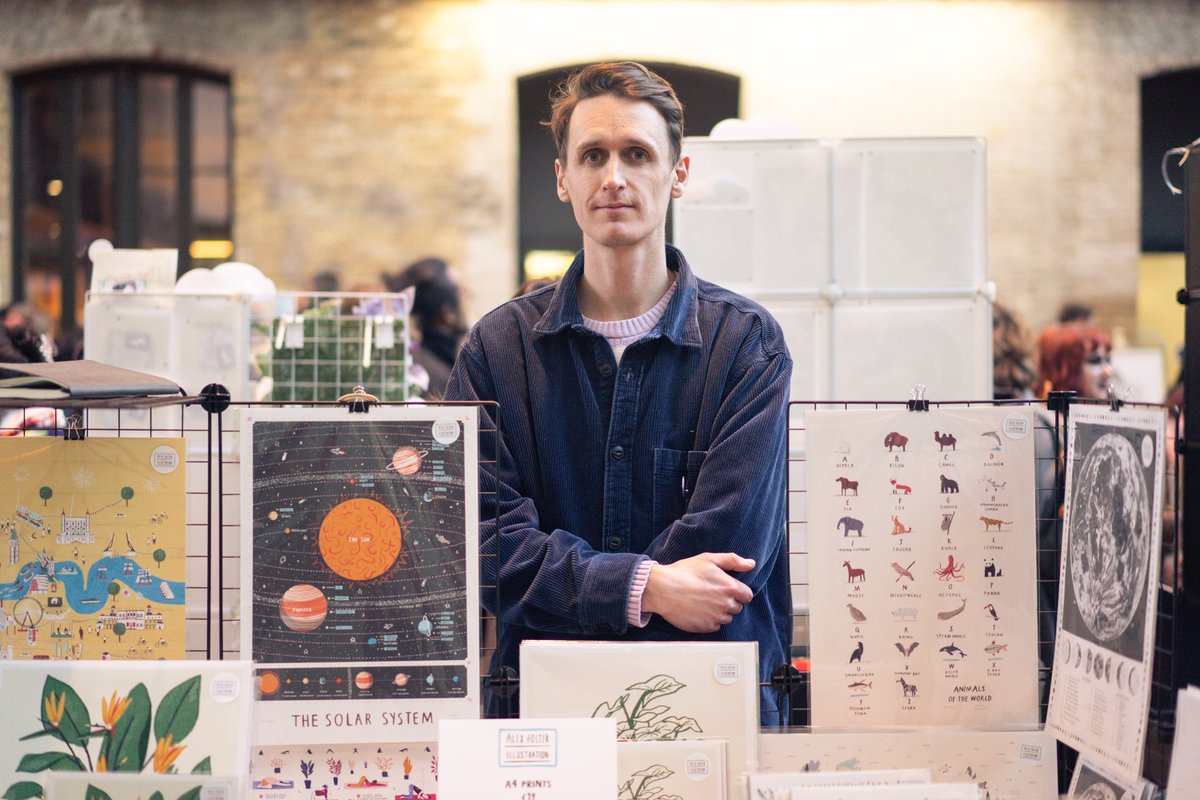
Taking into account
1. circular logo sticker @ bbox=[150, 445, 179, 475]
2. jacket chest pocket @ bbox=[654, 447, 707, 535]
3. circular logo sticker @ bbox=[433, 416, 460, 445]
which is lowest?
jacket chest pocket @ bbox=[654, 447, 707, 535]

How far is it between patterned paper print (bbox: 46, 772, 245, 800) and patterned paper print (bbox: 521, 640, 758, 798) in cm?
39

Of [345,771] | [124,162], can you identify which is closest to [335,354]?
[345,771]

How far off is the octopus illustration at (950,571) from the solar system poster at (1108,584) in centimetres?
14

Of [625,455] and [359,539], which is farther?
[625,455]

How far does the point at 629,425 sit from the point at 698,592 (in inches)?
11.5

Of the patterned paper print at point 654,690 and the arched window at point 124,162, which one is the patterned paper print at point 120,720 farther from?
the arched window at point 124,162

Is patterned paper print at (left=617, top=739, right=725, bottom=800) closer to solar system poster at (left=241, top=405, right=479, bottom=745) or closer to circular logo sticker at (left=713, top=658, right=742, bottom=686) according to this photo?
circular logo sticker at (left=713, top=658, right=742, bottom=686)

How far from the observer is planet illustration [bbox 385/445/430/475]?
167cm

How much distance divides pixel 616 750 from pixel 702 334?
2.27ft

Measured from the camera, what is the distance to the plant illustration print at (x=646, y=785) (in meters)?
1.58

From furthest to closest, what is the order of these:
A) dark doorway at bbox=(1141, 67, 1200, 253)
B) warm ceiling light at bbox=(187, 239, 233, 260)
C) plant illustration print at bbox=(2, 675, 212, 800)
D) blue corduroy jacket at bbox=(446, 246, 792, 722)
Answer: warm ceiling light at bbox=(187, 239, 233, 260) < dark doorway at bbox=(1141, 67, 1200, 253) < blue corduroy jacket at bbox=(446, 246, 792, 722) < plant illustration print at bbox=(2, 675, 212, 800)

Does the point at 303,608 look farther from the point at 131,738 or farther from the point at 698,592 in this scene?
the point at 698,592

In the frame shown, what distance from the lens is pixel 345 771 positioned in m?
1.66

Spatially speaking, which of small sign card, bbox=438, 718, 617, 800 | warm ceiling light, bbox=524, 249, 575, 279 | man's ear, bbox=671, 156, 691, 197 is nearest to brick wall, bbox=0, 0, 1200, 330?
warm ceiling light, bbox=524, 249, 575, 279
